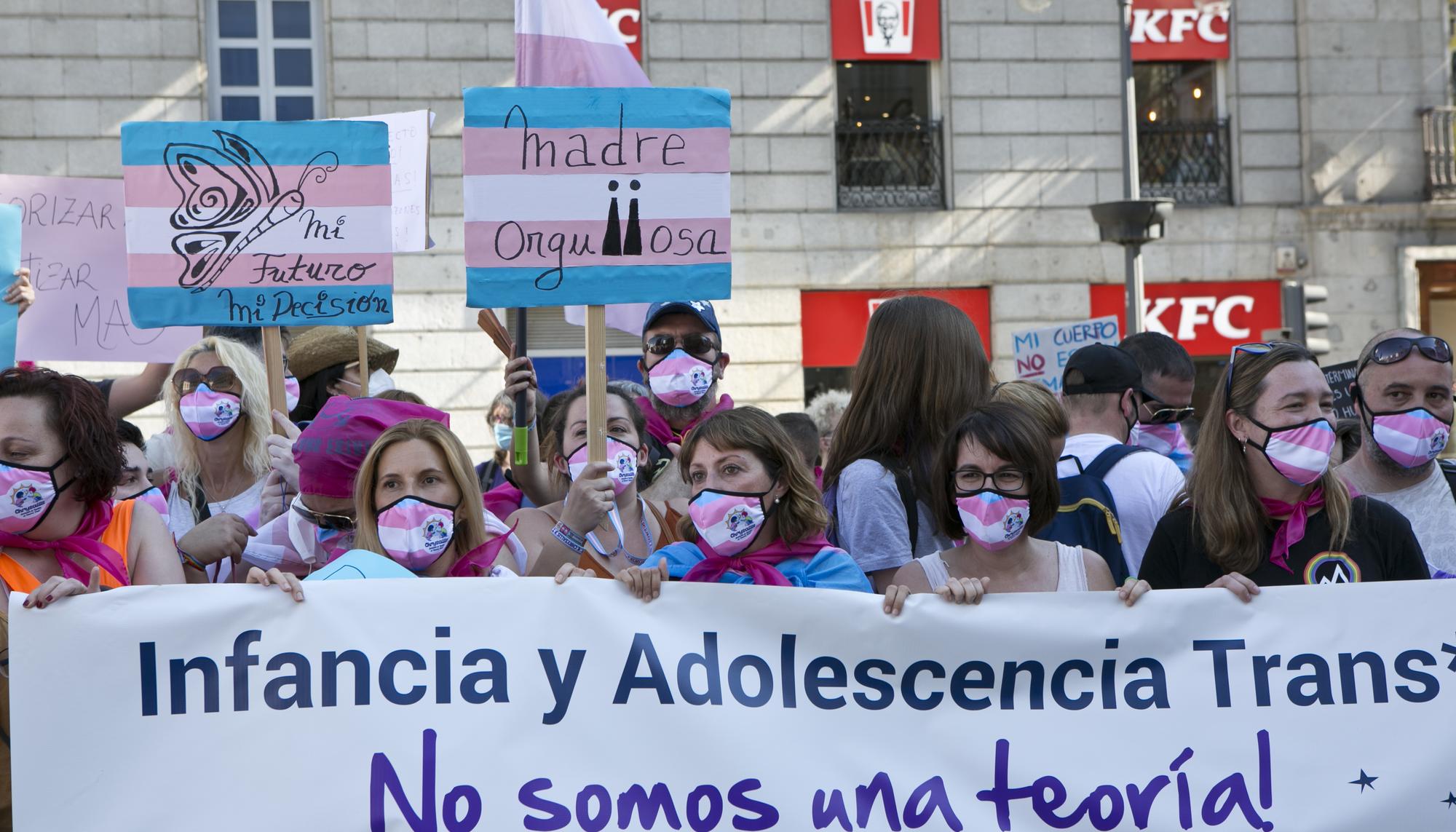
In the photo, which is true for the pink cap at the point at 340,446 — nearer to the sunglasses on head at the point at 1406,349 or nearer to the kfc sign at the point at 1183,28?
the sunglasses on head at the point at 1406,349

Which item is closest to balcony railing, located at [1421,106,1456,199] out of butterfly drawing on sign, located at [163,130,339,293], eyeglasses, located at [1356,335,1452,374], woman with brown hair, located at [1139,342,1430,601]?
eyeglasses, located at [1356,335,1452,374]

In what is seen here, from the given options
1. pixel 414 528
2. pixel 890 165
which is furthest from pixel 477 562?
pixel 890 165

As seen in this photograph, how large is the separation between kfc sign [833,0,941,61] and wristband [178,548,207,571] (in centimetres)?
1143

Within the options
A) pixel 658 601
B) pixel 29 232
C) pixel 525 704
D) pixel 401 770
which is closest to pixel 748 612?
pixel 658 601

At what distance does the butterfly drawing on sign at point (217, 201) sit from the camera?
4.45 m

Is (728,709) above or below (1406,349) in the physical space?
below

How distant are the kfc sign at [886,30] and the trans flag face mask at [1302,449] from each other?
1148cm

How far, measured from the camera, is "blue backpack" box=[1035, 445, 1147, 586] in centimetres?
388

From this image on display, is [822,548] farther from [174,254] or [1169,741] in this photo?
[174,254]

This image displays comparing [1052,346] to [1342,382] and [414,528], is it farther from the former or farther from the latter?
[414,528]

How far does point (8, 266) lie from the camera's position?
4.42 meters

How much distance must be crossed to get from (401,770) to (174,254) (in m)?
2.12

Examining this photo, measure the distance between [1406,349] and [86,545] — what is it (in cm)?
326

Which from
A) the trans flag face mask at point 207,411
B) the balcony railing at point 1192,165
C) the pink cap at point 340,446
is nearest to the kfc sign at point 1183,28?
the balcony railing at point 1192,165
